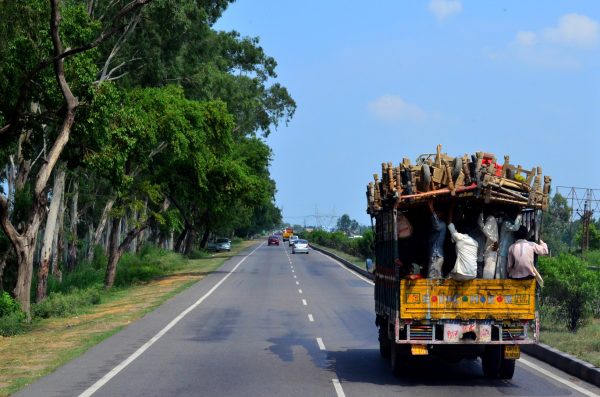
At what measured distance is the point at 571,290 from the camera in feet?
57.9

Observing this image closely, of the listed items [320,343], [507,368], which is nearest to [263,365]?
[320,343]

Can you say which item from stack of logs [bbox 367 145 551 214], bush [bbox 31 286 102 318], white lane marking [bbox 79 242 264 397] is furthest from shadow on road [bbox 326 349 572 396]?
bush [bbox 31 286 102 318]

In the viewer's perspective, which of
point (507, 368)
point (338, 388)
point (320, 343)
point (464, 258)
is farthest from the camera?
point (320, 343)

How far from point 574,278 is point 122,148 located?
13245 millimetres

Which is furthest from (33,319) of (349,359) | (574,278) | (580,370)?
(580,370)

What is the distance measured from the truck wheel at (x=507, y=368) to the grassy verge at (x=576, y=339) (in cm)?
128

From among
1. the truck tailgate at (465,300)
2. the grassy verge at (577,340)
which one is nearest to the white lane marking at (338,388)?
the truck tailgate at (465,300)

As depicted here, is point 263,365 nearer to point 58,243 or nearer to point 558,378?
point 558,378

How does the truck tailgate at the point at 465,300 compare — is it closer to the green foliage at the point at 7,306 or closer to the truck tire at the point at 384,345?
the truck tire at the point at 384,345

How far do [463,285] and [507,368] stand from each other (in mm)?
1490

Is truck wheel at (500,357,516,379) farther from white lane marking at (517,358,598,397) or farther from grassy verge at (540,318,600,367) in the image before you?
grassy verge at (540,318,600,367)

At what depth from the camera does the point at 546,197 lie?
38.9 ft

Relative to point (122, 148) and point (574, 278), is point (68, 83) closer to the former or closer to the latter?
point (122, 148)

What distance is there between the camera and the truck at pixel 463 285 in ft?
38.6
